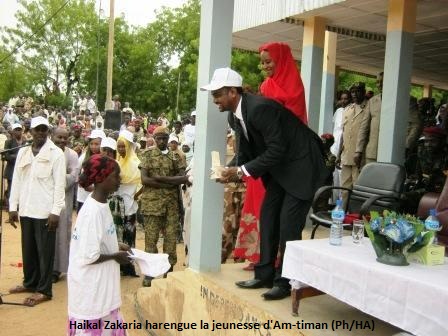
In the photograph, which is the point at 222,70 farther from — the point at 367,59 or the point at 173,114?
the point at 173,114

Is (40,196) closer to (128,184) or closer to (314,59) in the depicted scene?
(128,184)

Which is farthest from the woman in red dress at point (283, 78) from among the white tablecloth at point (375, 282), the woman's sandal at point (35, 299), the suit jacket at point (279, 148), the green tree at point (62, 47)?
the green tree at point (62, 47)

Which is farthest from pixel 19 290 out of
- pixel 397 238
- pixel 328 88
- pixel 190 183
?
pixel 328 88

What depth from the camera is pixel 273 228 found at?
12.5 feet

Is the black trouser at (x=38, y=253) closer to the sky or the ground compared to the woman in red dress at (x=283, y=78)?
closer to the ground

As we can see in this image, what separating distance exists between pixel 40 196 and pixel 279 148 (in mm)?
2960

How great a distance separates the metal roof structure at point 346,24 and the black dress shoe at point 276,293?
13.1ft

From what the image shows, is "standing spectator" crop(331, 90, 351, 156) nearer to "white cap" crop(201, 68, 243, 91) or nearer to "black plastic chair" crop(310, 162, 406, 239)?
"black plastic chair" crop(310, 162, 406, 239)

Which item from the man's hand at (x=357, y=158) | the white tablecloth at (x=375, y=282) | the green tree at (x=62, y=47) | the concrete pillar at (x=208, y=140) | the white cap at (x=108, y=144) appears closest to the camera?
the white tablecloth at (x=375, y=282)

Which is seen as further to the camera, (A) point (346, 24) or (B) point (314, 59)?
(A) point (346, 24)

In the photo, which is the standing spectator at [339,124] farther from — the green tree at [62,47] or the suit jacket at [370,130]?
the green tree at [62,47]

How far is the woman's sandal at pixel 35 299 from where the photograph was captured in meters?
5.25


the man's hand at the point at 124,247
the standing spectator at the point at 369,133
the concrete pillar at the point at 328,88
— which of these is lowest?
the man's hand at the point at 124,247

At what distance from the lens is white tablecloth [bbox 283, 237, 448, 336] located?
2.43 meters
